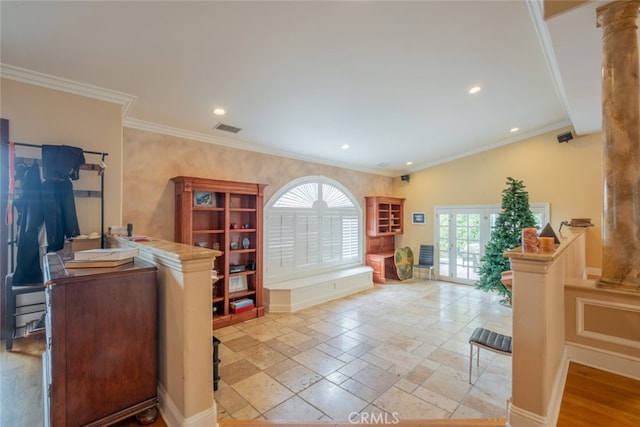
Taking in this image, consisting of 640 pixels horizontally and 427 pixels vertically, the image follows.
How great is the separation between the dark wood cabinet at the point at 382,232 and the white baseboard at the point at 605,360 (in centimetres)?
462

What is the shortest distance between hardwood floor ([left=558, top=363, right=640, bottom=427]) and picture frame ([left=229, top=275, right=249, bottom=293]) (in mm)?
4004

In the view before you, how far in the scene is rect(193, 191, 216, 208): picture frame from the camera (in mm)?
4109

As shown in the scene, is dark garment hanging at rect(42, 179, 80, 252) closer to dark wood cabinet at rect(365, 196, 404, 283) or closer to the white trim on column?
the white trim on column

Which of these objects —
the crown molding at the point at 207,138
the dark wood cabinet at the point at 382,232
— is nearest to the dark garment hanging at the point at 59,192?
the crown molding at the point at 207,138

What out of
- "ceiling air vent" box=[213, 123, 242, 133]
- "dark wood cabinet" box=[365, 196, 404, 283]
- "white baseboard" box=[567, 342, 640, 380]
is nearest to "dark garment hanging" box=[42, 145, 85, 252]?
"ceiling air vent" box=[213, 123, 242, 133]

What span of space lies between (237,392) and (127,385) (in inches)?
43.8

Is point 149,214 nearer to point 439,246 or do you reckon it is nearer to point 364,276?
point 364,276

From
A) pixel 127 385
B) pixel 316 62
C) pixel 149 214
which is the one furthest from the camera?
pixel 149 214

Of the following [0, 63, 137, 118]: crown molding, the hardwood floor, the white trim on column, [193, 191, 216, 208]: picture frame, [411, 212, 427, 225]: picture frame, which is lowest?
the hardwood floor

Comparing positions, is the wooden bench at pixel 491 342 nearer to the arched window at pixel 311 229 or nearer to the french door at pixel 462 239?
the arched window at pixel 311 229

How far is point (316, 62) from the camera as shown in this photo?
2.81 meters

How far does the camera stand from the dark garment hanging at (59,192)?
102 inches

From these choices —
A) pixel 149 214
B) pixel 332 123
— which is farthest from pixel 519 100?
pixel 149 214

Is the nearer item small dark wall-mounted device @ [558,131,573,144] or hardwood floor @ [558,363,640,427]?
hardwood floor @ [558,363,640,427]
